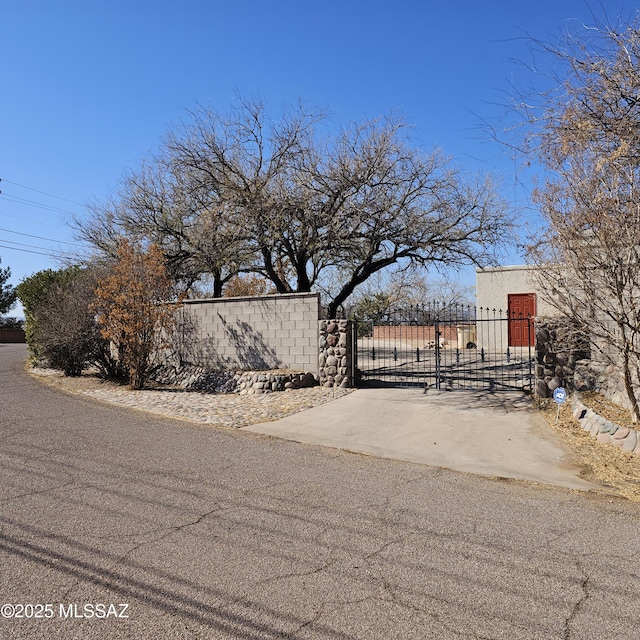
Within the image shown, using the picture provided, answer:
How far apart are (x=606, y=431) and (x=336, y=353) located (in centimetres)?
696

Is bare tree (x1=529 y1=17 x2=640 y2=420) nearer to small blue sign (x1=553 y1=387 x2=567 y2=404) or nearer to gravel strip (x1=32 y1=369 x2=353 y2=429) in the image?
small blue sign (x1=553 y1=387 x2=567 y2=404)

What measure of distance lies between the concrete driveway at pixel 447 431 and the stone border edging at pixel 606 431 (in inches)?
22.5

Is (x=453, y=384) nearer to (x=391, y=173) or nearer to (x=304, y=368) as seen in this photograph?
(x=304, y=368)

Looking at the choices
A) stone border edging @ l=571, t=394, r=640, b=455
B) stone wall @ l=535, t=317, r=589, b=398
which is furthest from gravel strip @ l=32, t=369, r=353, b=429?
stone border edging @ l=571, t=394, r=640, b=455

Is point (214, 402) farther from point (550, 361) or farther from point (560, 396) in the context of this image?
point (550, 361)

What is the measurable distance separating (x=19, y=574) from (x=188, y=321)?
13258 mm

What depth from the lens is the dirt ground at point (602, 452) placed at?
6.17 metres

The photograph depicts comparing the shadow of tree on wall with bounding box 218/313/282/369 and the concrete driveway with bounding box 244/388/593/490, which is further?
the shadow of tree on wall with bounding box 218/313/282/369

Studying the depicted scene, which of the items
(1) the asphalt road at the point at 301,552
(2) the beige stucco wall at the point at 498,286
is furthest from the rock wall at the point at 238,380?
(2) the beige stucco wall at the point at 498,286

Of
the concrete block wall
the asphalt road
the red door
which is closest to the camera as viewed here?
the asphalt road

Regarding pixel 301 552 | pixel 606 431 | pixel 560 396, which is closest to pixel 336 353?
pixel 560 396

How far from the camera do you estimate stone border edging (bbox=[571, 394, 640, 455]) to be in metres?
7.39

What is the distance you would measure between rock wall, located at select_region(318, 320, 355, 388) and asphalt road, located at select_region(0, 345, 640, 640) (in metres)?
6.59

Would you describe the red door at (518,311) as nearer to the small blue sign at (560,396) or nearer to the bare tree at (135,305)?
the small blue sign at (560,396)
